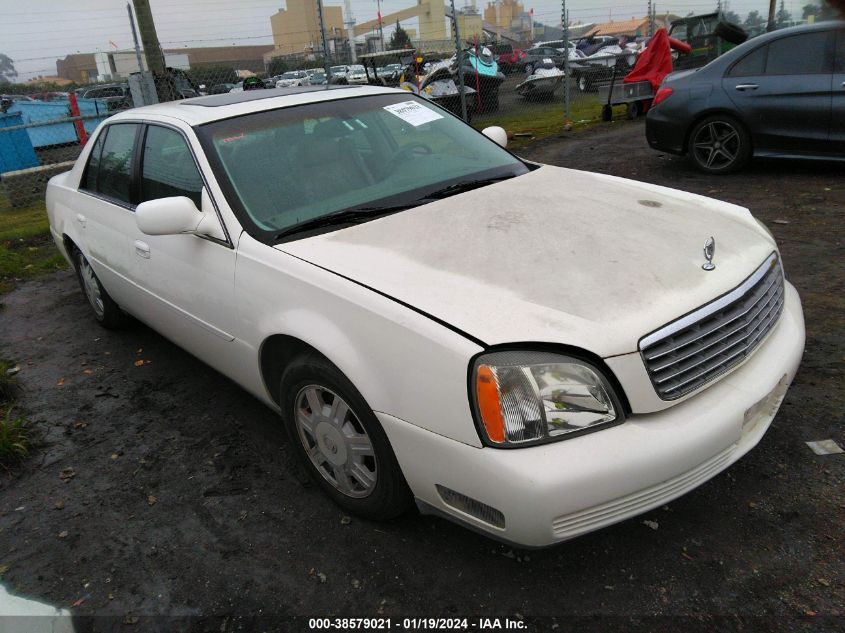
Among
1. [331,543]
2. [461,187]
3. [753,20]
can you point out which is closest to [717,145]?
[461,187]

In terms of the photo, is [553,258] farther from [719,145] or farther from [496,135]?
[719,145]

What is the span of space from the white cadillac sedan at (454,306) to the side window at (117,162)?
139 millimetres

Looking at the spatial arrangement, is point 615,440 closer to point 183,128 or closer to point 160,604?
point 160,604

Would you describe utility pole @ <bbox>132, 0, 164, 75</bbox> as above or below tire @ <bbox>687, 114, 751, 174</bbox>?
above

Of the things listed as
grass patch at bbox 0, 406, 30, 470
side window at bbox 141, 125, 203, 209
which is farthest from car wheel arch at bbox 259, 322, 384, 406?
grass patch at bbox 0, 406, 30, 470

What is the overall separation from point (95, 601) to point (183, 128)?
213 cm

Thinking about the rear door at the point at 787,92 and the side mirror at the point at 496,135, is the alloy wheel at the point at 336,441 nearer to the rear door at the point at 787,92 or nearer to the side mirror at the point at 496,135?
the side mirror at the point at 496,135

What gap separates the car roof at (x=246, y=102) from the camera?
3262 mm

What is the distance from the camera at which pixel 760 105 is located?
6781mm

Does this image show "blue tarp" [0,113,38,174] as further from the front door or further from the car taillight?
the car taillight

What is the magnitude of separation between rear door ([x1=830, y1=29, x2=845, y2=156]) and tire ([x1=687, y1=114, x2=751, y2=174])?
2.72 ft

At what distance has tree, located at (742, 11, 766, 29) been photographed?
17766mm

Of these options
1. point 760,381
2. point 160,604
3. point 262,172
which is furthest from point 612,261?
point 160,604

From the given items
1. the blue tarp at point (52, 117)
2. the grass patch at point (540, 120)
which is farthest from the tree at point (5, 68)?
the grass patch at point (540, 120)
